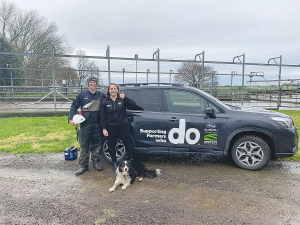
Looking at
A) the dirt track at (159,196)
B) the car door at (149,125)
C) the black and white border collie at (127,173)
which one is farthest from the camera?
the car door at (149,125)

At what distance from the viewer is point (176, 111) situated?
4.57 meters

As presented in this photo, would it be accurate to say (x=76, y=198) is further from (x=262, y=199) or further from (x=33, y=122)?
(x=33, y=122)

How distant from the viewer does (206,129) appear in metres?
4.35

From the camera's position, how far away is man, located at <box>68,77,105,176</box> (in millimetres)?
4320

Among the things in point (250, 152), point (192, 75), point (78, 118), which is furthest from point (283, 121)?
point (192, 75)

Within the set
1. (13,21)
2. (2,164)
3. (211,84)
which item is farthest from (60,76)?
(2,164)

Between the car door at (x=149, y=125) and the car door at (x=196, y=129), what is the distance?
0.48ft

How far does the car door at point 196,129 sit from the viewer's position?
4.35 metres

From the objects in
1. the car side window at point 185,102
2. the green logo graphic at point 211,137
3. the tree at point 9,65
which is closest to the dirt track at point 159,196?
the green logo graphic at point 211,137

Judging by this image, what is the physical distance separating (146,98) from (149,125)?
62 cm

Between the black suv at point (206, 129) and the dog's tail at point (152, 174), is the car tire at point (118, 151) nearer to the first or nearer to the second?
the black suv at point (206, 129)

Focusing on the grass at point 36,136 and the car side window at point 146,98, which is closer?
the car side window at point 146,98

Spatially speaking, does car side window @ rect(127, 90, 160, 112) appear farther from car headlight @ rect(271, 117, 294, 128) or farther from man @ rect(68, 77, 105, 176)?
car headlight @ rect(271, 117, 294, 128)

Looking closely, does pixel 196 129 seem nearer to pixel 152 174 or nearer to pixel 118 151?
pixel 152 174
